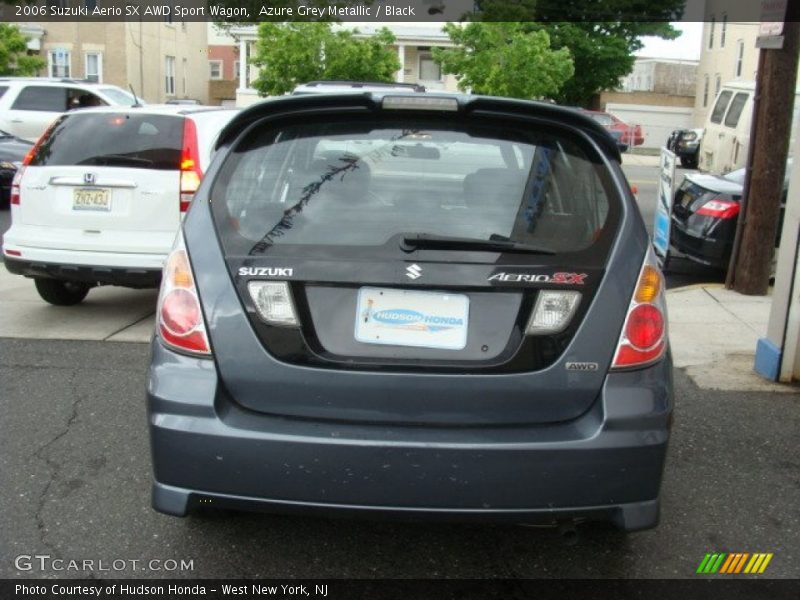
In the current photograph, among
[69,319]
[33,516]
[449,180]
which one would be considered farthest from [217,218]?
[69,319]

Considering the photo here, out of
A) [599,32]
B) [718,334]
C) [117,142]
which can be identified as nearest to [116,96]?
[117,142]

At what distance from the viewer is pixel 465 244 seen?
2.94m

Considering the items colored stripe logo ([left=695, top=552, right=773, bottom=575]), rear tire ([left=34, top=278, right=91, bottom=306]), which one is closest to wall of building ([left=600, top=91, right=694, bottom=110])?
rear tire ([left=34, top=278, right=91, bottom=306])

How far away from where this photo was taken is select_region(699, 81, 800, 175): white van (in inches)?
620

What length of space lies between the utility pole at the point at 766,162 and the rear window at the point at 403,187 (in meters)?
5.64

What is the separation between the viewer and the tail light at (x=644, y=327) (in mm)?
2932

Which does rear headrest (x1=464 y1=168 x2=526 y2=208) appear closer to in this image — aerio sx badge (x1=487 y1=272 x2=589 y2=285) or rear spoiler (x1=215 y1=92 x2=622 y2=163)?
rear spoiler (x1=215 y1=92 x2=622 y2=163)

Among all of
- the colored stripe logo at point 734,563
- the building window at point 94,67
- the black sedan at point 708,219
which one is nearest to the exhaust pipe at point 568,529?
the colored stripe logo at point 734,563

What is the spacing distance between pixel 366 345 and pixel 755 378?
384 centimetres

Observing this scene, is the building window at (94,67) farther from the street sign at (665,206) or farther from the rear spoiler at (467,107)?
the rear spoiler at (467,107)

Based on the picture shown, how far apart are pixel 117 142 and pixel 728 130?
42.0 ft

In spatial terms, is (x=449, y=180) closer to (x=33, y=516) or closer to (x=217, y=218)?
(x=217, y=218)

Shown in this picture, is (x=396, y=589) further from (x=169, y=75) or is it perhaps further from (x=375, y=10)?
(x=169, y=75)

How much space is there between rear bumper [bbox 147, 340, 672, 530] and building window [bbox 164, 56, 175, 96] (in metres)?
43.9
